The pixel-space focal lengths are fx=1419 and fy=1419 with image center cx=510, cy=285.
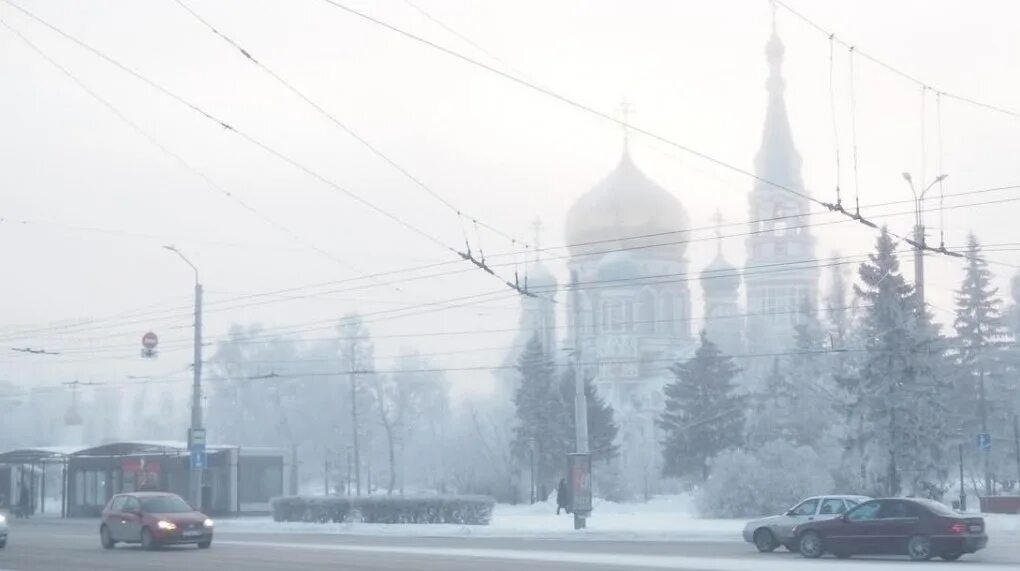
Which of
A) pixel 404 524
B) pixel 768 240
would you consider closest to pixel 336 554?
pixel 404 524

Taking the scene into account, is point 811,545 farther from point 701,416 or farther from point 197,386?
point 701,416

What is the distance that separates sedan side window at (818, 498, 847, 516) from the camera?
99.5 feet

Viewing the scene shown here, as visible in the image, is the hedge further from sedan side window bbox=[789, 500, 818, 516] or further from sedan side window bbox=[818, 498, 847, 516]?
sedan side window bbox=[818, 498, 847, 516]

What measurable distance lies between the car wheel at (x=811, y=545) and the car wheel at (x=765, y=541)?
1.52 metres

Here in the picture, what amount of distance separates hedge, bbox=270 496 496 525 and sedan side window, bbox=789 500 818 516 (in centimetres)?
1736

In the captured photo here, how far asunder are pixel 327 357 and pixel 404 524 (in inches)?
2047

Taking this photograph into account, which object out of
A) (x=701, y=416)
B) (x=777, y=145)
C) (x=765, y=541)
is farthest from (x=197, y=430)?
(x=777, y=145)

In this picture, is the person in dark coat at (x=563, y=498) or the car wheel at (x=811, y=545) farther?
the person in dark coat at (x=563, y=498)

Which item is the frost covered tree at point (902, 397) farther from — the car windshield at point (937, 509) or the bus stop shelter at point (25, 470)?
the bus stop shelter at point (25, 470)

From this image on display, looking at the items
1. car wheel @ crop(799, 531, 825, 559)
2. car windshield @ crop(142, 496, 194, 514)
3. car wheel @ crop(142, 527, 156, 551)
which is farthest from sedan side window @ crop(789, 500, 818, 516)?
car wheel @ crop(142, 527, 156, 551)

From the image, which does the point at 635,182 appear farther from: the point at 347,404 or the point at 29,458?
the point at 29,458

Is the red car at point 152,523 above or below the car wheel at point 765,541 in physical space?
above

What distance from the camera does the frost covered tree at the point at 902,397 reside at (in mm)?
47344

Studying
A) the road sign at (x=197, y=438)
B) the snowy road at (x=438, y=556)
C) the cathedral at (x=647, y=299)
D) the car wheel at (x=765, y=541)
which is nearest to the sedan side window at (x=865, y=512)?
→ the snowy road at (x=438, y=556)
